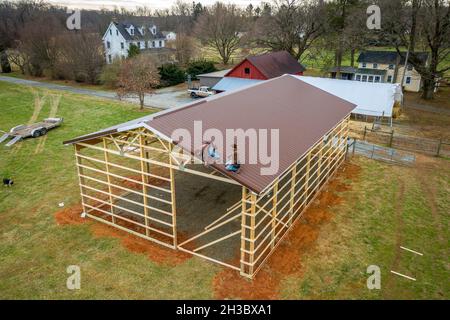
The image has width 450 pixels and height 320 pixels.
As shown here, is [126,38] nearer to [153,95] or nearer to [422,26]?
[153,95]

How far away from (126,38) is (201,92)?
2303cm

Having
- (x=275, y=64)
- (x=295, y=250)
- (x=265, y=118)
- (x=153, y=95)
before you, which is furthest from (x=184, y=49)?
(x=295, y=250)

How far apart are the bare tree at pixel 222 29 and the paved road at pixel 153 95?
64.8 ft

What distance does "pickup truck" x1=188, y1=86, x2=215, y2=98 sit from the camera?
36.4 metres

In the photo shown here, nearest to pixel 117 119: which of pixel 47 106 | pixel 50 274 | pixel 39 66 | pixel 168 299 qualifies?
pixel 47 106

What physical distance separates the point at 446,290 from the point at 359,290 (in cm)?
278

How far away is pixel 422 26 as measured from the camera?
3181 cm

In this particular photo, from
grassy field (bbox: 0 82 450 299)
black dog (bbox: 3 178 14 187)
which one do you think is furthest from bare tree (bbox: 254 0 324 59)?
black dog (bbox: 3 178 14 187)

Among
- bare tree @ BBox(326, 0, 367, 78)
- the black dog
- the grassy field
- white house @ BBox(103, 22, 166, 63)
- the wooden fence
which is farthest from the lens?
white house @ BBox(103, 22, 166, 63)

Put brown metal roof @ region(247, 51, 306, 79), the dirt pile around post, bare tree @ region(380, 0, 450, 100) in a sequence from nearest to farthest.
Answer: the dirt pile around post < bare tree @ region(380, 0, 450, 100) < brown metal roof @ region(247, 51, 306, 79)

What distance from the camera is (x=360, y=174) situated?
18.7 m

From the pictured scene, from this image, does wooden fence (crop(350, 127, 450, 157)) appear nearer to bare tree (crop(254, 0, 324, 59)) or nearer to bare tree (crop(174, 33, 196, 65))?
bare tree (crop(254, 0, 324, 59))

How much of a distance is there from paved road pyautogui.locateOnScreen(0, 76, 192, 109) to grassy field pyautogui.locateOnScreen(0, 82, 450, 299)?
16.7 metres

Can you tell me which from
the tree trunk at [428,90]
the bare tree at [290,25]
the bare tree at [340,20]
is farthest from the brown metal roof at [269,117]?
the bare tree at [290,25]
